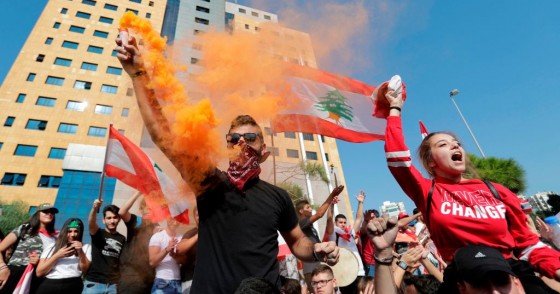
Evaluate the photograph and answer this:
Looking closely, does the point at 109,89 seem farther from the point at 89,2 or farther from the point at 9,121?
the point at 89,2

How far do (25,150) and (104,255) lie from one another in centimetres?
3818

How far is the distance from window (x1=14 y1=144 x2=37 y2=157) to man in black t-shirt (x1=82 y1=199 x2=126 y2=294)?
3731 centimetres

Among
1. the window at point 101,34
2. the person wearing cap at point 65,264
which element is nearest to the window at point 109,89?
the window at point 101,34

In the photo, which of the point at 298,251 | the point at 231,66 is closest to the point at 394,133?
the point at 298,251

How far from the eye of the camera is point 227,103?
393 centimetres

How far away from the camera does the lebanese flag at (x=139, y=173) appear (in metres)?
4.88

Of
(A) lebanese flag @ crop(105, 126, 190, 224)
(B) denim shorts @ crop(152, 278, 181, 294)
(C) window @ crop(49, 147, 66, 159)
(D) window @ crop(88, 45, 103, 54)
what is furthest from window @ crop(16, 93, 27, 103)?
(B) denim shorts @ crop(152, 278, 181, 294)

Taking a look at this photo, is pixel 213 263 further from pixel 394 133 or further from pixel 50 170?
pixel 50 170

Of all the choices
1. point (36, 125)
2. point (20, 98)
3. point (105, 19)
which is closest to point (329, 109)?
point (36, 125)

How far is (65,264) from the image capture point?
460 centimetres

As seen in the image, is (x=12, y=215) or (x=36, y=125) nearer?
(x=12, y=215)

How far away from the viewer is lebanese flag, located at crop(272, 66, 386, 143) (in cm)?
871

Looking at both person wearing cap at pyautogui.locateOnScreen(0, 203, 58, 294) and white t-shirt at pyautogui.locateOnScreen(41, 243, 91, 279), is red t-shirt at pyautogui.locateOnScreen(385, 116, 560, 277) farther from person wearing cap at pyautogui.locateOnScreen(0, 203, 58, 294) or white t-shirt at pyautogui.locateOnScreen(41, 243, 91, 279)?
person wearing cap at pyautogui.locateOnScreen(0, 203, 58, 294)

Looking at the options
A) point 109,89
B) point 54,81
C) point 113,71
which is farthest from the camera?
point 113,71
